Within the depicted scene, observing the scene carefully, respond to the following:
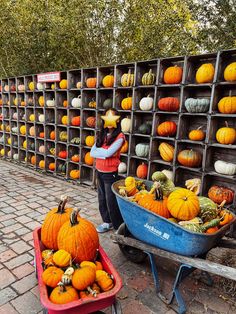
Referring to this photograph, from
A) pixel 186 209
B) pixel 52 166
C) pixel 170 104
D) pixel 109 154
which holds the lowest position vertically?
pixel 52 166

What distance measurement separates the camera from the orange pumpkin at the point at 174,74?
4125 mm

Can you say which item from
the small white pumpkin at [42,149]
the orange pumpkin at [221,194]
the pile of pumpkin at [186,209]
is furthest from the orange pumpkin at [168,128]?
the small white pumpkin at [42,149]

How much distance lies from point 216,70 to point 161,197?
2249 millimetres

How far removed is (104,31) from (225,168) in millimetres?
6329

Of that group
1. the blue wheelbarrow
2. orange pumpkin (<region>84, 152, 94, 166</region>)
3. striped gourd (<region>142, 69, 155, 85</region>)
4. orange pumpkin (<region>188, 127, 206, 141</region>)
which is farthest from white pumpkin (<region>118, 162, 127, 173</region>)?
the blue wheelbarrow

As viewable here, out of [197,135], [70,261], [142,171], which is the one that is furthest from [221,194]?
[70,261]

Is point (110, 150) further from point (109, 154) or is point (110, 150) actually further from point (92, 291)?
point (92, 291)

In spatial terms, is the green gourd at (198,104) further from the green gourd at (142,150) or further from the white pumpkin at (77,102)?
the white pumpkin at (77,102)

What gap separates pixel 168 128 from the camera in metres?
4.28

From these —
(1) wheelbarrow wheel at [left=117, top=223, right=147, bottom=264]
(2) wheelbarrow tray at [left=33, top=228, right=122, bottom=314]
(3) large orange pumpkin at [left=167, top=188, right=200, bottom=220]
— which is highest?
(3) large orange pumpkin at [left=167, top=188, right=200, bottom=220]

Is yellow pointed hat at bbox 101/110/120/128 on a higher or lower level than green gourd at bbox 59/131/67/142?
higher

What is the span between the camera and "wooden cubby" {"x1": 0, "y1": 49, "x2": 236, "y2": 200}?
12.8 feet

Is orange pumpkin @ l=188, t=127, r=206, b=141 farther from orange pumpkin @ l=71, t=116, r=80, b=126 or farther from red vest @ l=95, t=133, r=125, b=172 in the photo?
orange pumpkin @ l=71, t=116, r=80, b=126

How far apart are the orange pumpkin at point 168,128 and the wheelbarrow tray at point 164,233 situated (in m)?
2.04
